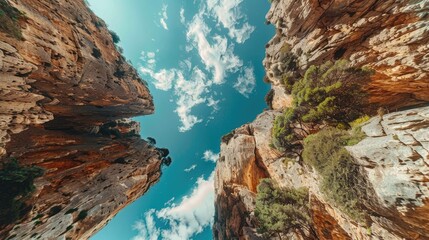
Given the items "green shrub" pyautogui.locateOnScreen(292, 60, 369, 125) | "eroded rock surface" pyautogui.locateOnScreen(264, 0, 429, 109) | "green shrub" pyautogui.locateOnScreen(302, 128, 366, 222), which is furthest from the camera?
"green shrub" pyautogui.locateOnScreen(292, 60, 369, 125)

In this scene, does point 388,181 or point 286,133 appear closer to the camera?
point 388,181

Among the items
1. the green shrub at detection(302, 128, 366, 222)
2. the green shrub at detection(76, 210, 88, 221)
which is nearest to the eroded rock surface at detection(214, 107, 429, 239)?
the green shrub at detection(302, 128, 366, 222)

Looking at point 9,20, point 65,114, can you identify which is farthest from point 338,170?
point 65,114

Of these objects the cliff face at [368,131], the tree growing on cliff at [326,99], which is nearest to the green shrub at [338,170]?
the cliff face at [368,131]

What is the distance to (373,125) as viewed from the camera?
12.8m

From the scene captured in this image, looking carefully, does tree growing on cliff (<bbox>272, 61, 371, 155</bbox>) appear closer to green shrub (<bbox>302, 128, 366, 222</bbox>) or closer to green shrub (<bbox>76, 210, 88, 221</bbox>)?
green shrub (<bbox>302, 128, 366, 222</bbox>)

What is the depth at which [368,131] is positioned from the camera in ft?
41.2

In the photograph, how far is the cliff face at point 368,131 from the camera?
8664 mm

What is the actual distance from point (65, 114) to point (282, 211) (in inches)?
1246

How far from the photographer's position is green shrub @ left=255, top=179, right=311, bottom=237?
1975 centimetres

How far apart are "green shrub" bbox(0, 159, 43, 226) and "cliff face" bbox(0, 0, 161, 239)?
76 cm

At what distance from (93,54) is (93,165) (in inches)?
579

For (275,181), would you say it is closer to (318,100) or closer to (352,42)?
(318,100)

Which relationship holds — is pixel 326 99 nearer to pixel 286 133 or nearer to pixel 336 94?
pixel 336 94
